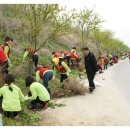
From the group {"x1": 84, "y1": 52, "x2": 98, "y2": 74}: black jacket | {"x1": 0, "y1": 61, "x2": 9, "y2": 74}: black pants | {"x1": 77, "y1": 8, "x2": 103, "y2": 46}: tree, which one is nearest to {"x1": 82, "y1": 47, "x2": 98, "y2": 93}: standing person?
{"x1": 84, "y1": 52, "x2": 98, "y2": 74}: black jacket

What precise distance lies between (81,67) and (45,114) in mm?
14613

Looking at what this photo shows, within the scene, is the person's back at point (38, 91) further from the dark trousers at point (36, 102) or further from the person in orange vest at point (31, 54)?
the person in orange vest at point (31, 54)

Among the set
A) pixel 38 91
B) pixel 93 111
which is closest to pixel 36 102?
pixel 38 91

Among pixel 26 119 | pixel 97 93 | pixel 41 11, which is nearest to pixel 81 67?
pixel 41 11

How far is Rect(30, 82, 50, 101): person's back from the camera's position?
36.4 feet

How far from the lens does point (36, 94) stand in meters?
11.3

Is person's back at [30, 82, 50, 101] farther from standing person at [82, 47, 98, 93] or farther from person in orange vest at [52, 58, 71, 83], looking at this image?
standing person at [82, 47, 98, 93]

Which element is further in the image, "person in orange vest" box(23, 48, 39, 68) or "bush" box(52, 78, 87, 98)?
"person in orange vest" box(23, 48, 39, 68)

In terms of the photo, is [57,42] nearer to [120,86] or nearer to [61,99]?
[120,86]

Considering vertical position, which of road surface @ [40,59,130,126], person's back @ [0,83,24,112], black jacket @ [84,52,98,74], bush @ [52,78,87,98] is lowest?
road surface @ [40,59,130,126]

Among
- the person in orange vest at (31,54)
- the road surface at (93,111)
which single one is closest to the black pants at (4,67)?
the road surface at (93,111)

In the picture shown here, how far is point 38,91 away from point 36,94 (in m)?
0.12

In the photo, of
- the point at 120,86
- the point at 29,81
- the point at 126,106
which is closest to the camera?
the point at 29,81

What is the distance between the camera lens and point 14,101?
33.0 feet
